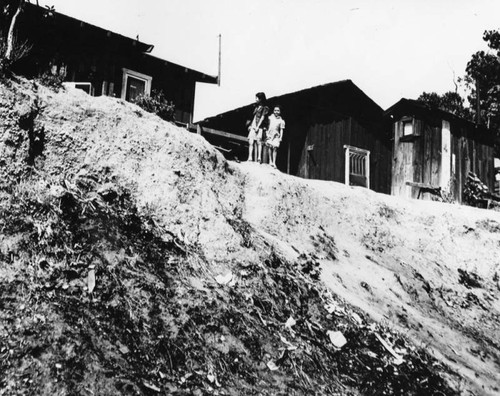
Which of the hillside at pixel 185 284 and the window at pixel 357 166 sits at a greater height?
the window at pixel 357 166

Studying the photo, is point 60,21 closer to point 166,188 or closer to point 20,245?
point 166,188

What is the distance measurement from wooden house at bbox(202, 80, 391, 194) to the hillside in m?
8.81

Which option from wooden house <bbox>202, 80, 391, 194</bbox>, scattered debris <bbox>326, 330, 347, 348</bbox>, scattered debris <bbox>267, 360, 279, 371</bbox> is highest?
wooden house <bbox>202, 80, 391, 194</bbox>

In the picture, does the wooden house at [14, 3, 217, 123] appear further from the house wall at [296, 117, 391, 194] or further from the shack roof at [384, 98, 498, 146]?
the shack roof at [384, 98, 498, 146]

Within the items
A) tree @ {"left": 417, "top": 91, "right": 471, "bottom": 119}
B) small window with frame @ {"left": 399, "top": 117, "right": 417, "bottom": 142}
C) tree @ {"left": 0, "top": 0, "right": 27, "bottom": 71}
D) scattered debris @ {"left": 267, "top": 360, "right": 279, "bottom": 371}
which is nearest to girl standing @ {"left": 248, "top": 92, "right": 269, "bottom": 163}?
tree @ {"left": 0, "top": 0, "right": 27, "bottom": 71}

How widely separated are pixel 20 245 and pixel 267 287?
332 centimetres

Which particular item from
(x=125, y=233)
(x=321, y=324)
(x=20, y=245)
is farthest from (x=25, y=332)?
(x=321, y=324)

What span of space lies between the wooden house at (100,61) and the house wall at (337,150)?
4762mm

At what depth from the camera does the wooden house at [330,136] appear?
21000mm

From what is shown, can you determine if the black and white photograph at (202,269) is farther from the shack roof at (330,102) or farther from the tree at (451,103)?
the tree at (451,103)

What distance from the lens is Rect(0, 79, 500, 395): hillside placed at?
5.34 meters

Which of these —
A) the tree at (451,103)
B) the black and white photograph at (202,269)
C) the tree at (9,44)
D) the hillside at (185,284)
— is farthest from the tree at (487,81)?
the tree at (9,44)

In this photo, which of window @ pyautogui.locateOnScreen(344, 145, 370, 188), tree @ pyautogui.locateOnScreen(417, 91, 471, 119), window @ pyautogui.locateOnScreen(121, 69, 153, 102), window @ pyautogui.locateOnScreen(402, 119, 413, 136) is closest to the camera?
window @ pyautogui.locateOnScreen(121, 69, 153, 102)

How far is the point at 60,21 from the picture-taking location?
659 inches
